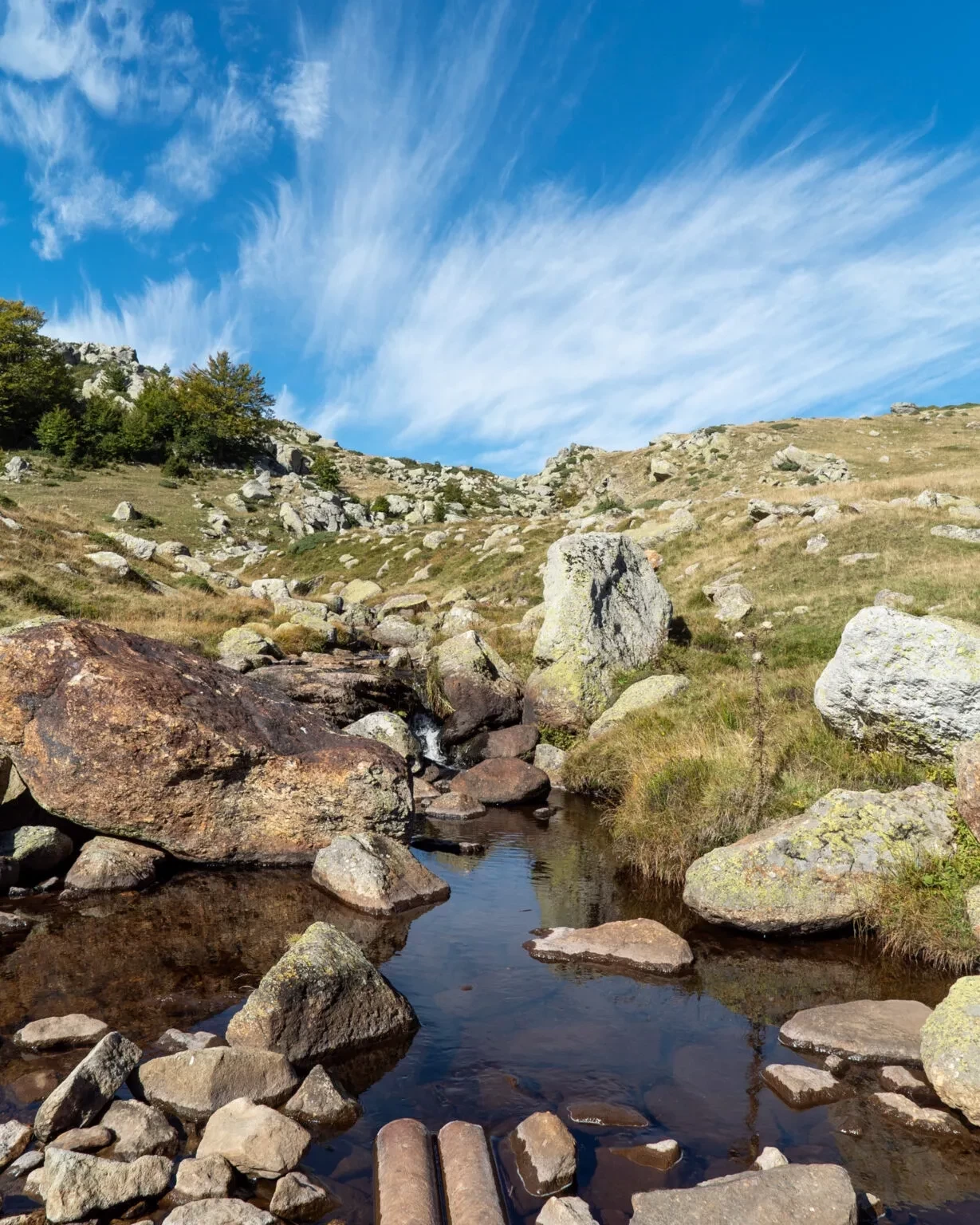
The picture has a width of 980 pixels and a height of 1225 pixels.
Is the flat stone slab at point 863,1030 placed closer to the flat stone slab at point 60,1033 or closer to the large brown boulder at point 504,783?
the flat stone slab at point 60,1033

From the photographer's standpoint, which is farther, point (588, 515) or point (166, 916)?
point (588, 515)

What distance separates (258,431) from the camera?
102250 mm

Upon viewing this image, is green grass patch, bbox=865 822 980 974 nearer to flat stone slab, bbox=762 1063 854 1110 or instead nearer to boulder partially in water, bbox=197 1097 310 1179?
flat stone slab, bbox=762 1063 854 1110

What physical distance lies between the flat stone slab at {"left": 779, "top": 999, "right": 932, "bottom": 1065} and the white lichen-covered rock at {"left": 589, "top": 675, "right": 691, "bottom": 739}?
12.4 meters

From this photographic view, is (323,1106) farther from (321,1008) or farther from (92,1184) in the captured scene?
(92,1184)

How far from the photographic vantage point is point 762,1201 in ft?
20.4

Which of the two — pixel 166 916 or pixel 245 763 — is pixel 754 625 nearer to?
pixel 245 763

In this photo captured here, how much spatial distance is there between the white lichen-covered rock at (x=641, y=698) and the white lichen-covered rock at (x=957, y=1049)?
45.0 ft

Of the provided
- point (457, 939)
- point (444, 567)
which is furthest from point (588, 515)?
point (457, 939)

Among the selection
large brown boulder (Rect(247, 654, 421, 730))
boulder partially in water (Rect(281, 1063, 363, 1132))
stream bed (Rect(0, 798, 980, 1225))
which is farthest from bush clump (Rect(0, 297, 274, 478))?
boulder partially in water (Rect(281, 1063, 363, 1132))

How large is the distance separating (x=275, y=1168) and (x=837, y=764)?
1279 cm

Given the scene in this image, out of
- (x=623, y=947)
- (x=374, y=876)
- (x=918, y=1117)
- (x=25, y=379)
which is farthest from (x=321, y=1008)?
(x=25, y=379)

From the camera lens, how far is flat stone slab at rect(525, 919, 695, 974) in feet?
38.2

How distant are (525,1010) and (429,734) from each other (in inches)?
690
